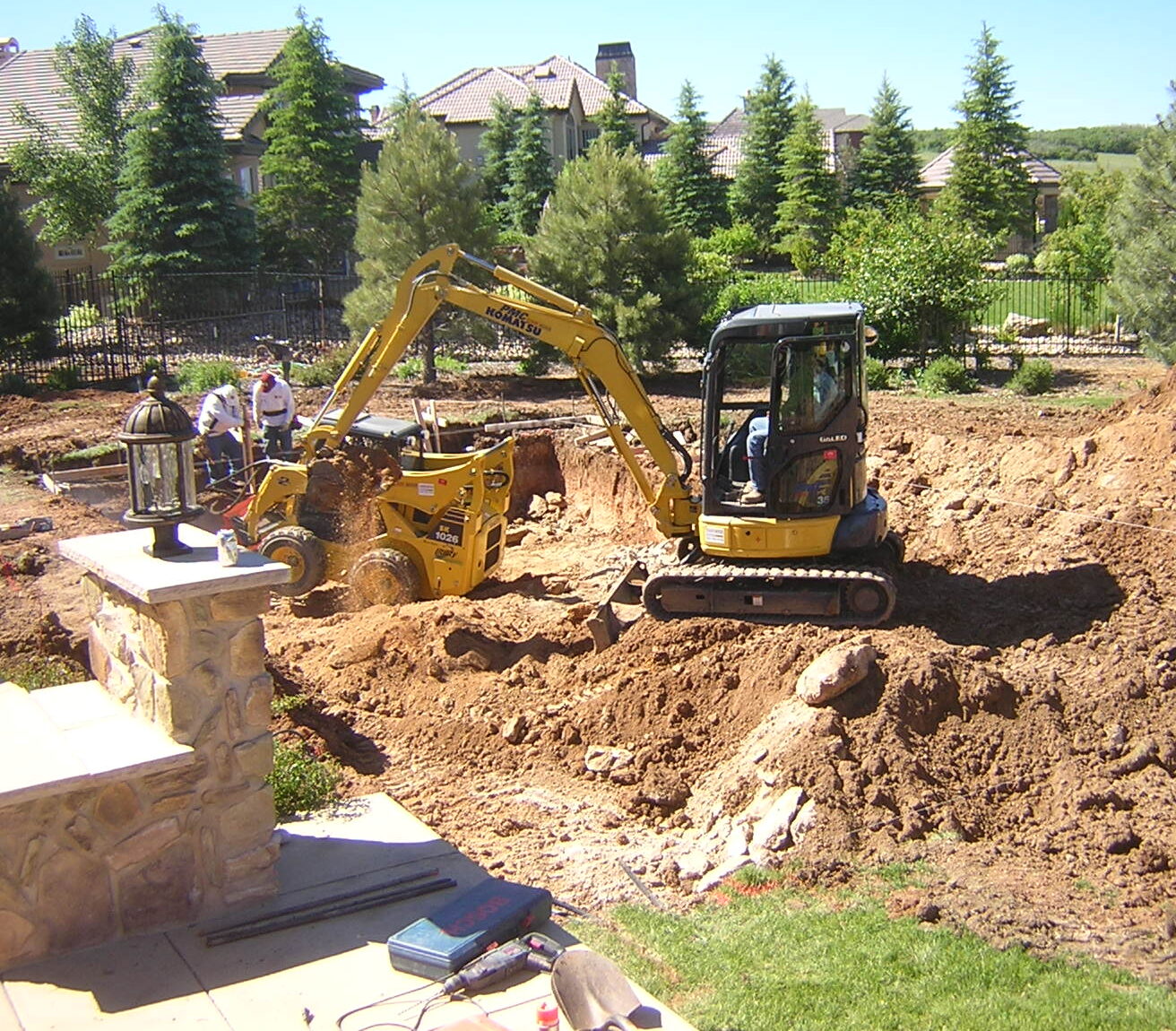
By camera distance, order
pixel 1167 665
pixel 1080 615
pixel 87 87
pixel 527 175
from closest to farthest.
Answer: pixel 1167 665 < pixel 1080 615 < pixel 87 87 < pixel 527 175

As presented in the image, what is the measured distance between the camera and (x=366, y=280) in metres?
23.1

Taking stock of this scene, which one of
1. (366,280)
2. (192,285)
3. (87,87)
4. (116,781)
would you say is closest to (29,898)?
(116,781)

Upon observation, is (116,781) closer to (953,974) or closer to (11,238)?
(953,974)

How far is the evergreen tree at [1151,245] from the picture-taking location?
21125 millimetres

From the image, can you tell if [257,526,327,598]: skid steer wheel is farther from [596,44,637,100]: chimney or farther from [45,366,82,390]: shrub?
[596,44,637,100]: chimney

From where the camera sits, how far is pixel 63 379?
23406mm

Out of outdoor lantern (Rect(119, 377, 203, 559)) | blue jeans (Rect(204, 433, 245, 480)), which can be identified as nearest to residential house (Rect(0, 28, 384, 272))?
blue jeans (Rect(204, 433, 245, 480))

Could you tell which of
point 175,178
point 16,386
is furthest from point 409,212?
point 175,178

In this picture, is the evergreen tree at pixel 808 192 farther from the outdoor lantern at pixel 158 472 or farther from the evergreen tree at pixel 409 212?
the outdoor lantern at pixel 158 472

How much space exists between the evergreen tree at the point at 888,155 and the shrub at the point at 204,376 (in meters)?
30.8

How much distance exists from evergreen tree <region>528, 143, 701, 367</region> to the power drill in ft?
55.7

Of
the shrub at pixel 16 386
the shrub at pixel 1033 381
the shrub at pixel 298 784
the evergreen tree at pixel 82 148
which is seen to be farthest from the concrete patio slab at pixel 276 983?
the evergreen tree at pixel 82 148

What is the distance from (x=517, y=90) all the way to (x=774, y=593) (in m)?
44.6

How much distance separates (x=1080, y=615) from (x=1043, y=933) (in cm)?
443
